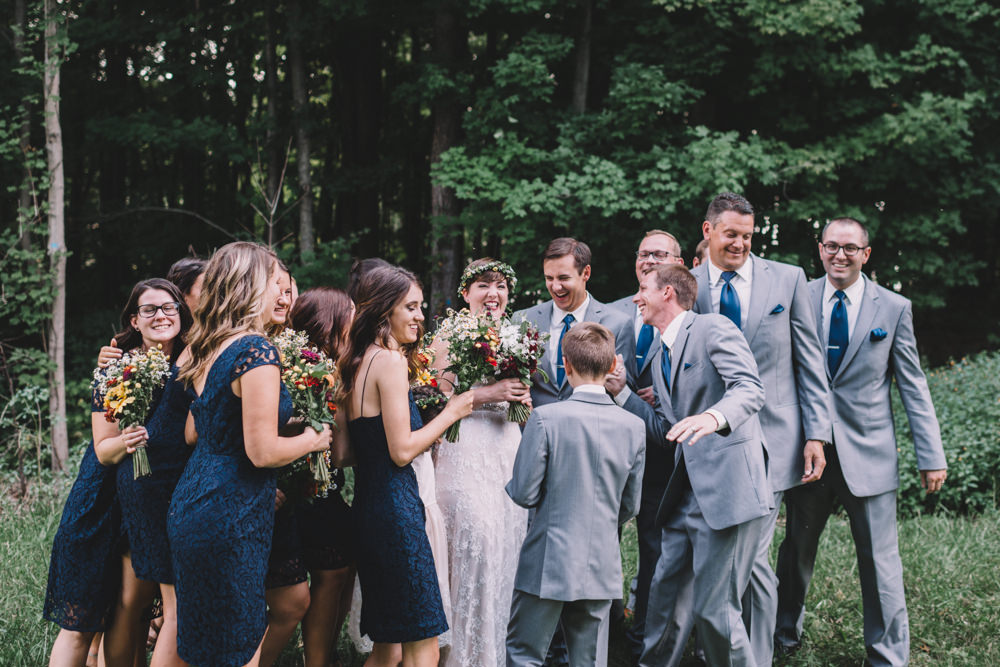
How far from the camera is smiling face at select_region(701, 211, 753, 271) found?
4.53 metres

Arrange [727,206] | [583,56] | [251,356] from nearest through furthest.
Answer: [251,356] < [727,206] < [583,56]

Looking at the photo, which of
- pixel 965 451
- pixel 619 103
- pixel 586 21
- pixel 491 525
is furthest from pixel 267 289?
pixel 586 21

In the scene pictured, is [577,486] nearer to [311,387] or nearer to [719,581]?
[719,581]

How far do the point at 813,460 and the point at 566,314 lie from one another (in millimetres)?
1745

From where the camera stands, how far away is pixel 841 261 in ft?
15.7

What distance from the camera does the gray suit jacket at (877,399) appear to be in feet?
15.4

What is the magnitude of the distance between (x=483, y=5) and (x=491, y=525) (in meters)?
9.85

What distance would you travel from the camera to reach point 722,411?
3729mm

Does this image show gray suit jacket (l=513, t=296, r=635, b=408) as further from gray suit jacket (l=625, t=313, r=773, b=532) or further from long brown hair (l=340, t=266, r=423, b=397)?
long brown hair (l=340, t=266, r=423, b=397)

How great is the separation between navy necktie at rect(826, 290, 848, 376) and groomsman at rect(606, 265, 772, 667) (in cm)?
105

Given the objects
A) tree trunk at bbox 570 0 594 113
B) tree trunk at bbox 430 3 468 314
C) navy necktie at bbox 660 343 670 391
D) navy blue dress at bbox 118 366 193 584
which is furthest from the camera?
tree trunk at bbox 430 3 468 314

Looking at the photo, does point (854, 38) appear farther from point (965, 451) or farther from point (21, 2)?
point (21, 2)

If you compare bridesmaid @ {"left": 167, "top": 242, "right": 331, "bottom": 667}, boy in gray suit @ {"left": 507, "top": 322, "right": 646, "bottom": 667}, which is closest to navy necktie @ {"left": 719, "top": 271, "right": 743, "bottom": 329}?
boy in gray suit @ {"left": 507, "top": 322, "right": 646, "bottom": 667}

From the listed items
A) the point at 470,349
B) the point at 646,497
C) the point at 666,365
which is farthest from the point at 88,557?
the point at 646,497
